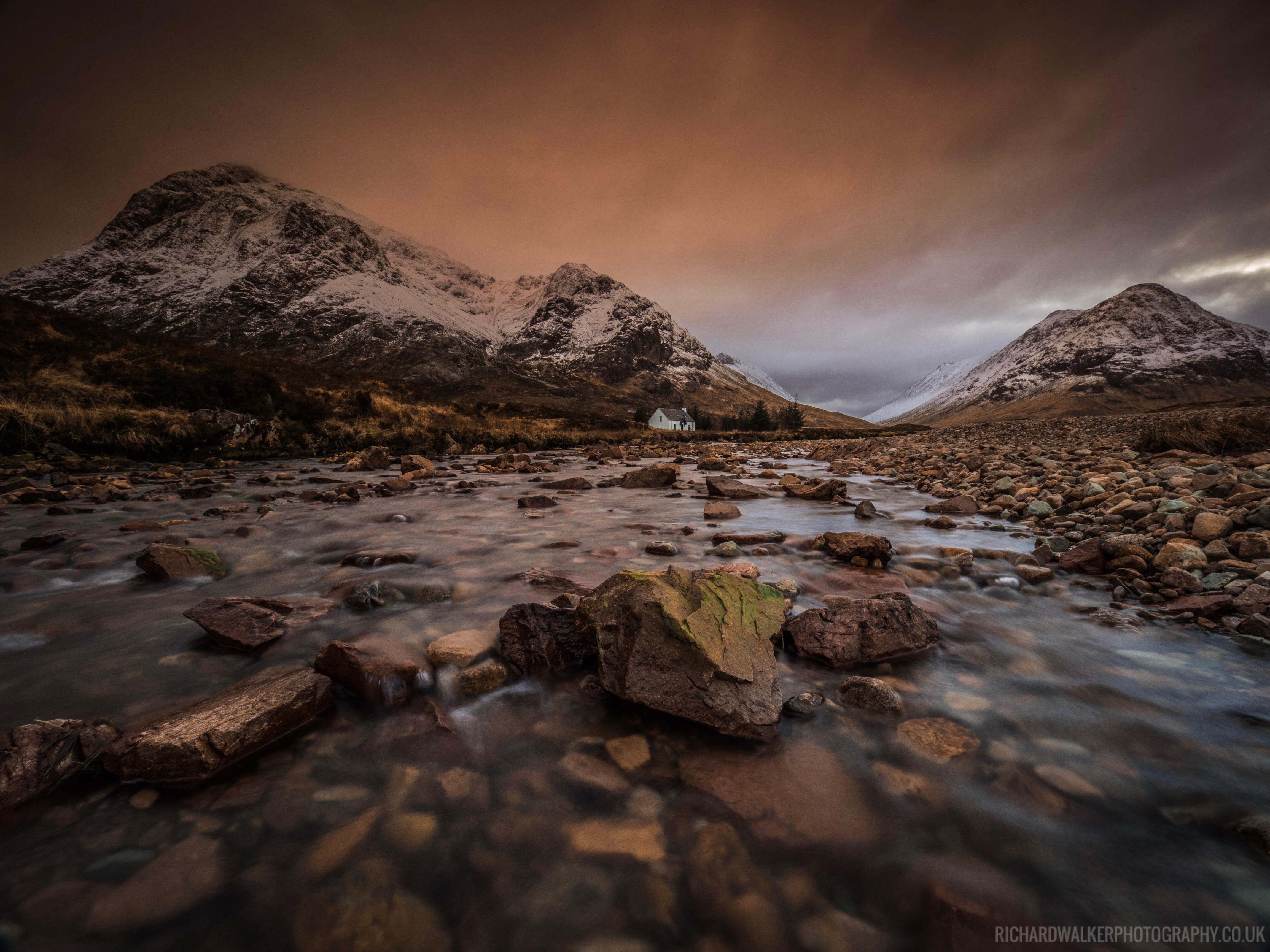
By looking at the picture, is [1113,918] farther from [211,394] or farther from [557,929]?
[211,394]

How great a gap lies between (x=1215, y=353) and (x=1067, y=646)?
312169mm

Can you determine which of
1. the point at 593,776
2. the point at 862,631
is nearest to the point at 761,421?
the point at 862,631

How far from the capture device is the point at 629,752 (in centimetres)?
256

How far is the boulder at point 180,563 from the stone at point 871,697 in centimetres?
645

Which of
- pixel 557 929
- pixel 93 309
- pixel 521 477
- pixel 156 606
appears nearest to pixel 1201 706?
pixel 557 929

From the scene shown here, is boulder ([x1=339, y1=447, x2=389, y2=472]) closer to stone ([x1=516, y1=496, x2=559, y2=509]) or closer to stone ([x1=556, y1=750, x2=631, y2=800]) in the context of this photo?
stone ([x1=516, y1=496, x2=559, y2=509])

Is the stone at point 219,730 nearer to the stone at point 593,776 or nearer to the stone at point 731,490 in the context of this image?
the stone at point 593,776

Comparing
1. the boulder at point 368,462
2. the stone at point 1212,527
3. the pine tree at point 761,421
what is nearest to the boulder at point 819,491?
the stone at point 1212,527

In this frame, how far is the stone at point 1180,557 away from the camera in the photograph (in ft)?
14.4

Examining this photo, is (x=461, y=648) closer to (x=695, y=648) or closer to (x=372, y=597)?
(x=372, y=597)

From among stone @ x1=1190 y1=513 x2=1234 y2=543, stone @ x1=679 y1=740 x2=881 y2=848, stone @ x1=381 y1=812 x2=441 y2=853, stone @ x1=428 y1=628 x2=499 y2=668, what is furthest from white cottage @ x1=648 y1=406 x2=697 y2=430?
stone @ x1=381 y1=812 x2=441 y2=853

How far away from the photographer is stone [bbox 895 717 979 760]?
256 cm

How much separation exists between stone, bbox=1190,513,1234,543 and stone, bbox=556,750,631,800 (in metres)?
6.43

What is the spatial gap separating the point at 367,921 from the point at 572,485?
11072 millimetres
